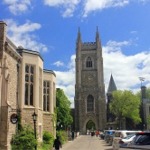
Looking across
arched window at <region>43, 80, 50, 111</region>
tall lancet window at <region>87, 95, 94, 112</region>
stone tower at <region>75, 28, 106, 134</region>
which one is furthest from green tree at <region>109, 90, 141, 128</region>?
arched window at <region>43, 80, 50, 111</region>

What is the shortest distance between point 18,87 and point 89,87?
83.7 metres

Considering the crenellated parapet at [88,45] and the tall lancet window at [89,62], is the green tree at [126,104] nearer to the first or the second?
the tall lancet window at [89,62]

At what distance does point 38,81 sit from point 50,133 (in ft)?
23.6

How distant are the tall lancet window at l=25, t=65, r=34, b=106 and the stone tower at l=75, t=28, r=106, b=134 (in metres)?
76.7

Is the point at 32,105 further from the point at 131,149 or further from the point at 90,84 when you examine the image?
the point at 90,84

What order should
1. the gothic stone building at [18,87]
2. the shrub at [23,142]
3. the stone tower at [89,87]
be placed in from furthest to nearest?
1. the stone tower at [89,87]
2. the shrub at [23,142]
3. the gothic stone building at [18,87]

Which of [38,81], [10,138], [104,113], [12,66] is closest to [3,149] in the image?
[10,138]

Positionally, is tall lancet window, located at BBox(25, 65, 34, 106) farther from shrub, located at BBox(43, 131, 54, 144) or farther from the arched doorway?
the arched doorway

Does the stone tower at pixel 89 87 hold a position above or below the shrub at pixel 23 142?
above

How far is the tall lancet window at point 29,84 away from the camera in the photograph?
90.1 feet

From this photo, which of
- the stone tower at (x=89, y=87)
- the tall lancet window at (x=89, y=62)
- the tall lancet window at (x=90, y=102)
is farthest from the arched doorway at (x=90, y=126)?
the tall lancet window at (x=89, y=62)

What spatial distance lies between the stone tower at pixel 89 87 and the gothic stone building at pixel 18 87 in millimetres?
72593

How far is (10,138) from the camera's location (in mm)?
22562

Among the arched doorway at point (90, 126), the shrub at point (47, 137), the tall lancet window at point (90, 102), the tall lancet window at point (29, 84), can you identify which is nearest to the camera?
the tall lancet window at point (29, 84)
